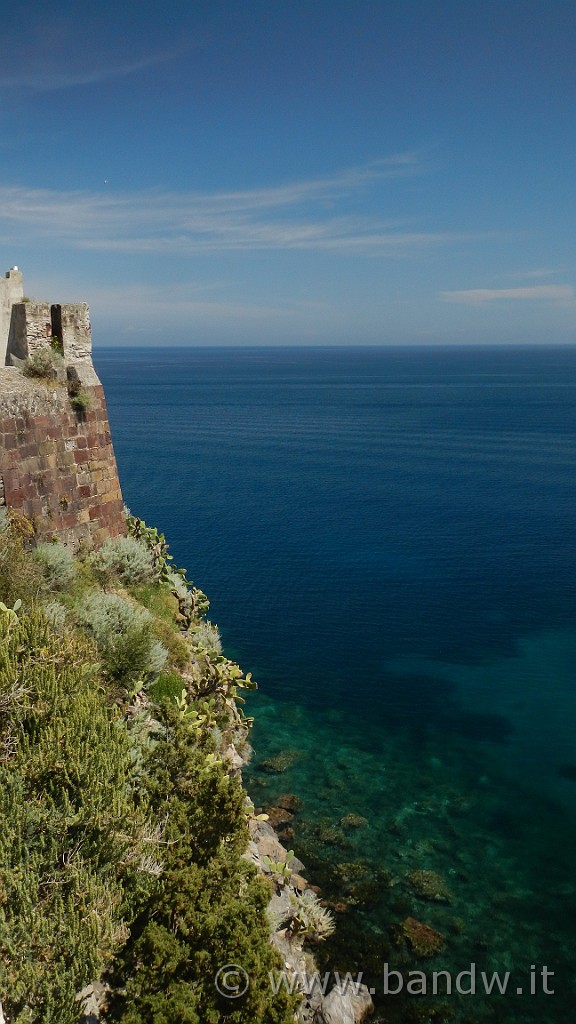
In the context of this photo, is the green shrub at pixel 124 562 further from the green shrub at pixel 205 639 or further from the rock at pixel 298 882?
the rock at pixel 298 882

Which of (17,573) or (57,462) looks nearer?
(17,573)

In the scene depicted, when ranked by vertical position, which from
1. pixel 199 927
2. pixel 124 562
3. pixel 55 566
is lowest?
pixel 199 927

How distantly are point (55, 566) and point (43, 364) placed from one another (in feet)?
21.6

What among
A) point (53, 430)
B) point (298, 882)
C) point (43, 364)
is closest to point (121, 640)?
point (53, 430)

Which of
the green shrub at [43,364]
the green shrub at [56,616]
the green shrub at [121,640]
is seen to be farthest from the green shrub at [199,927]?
the green shrub at [43,364]

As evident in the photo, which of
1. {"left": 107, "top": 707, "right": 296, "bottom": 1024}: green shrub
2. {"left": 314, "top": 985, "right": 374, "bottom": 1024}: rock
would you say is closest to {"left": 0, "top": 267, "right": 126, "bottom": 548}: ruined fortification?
{"left": 107, "top": 707, "right": 296, "bottom": 1024}: green shrub

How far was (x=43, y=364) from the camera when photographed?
20.7 m

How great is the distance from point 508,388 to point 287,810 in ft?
591

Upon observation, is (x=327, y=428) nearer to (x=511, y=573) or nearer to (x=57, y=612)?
(x=511, y=573)

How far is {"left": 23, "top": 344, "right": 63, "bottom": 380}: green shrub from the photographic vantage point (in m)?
20.5

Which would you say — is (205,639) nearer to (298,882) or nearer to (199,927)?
(298,882)

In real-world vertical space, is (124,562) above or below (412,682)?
above

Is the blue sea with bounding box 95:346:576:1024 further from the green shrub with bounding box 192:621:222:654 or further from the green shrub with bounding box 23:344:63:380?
the green shrub with bounding box 23:344:63:380

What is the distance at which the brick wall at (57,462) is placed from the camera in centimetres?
1908
